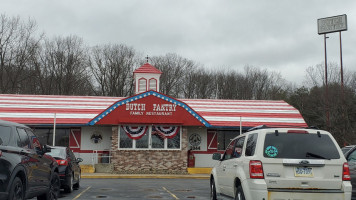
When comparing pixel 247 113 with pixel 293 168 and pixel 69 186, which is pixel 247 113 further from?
pixel 293 168

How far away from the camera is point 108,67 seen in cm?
5866

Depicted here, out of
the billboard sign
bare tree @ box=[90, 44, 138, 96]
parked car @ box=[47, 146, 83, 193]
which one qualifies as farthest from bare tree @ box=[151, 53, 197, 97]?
parked car @ box=[47, 146, 83, 193]

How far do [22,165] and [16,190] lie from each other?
49 centimetres

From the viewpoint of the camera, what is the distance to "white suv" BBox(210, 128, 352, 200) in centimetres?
722

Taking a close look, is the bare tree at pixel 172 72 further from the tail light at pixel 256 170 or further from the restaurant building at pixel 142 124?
the tail light at pixel 256 170

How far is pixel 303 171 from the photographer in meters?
7.32

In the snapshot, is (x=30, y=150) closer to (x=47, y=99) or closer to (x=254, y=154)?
(x=254, y=154)

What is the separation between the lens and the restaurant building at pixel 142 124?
25547 mm

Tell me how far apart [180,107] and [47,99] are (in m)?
11.4

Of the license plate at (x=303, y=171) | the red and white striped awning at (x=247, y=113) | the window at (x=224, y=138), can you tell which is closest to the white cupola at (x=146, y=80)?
the red and white striped awning at (x=247, y=113)

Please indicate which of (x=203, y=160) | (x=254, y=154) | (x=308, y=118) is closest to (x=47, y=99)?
(x=203, y=160)

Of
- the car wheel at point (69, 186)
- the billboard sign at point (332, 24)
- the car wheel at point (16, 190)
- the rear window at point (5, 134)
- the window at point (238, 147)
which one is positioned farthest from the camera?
the billboard sign at point (332, 24)

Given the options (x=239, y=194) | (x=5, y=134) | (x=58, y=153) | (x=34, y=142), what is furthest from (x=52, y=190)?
(x=239, y=194)

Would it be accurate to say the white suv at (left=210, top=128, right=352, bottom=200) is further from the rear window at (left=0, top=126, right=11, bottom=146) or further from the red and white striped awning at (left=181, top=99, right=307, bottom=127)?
the red and white striped awning at (left=181, top=99, right=307, bottom=127)
